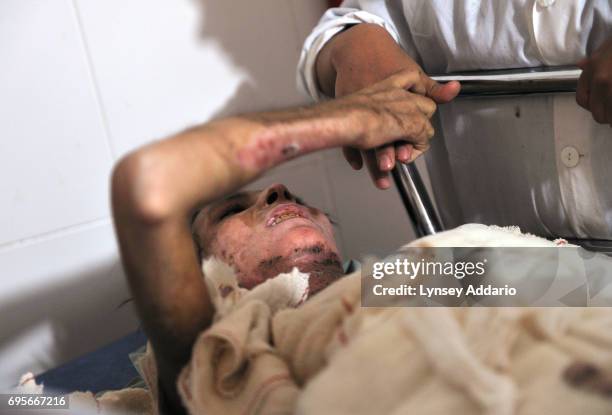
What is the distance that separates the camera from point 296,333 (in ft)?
2.02

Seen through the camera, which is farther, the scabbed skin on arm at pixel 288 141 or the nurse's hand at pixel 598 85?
the nurse's hand at pixel 598 85

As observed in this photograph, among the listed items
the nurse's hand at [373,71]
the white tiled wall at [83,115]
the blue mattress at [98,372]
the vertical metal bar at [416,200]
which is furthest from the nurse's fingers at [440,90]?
the blue mattress at [98,372]

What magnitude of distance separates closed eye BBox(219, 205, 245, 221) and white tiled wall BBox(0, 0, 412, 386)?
30 cm

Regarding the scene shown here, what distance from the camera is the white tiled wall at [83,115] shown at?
116 cm

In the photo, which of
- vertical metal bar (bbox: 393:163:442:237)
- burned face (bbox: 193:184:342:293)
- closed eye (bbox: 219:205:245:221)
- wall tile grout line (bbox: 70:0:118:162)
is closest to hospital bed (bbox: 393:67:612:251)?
vertical metal bar (bbox: 393:163:442:237)

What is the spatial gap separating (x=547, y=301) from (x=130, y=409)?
58cm

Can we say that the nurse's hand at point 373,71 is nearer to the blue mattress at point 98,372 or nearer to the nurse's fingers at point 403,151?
the nurse's fingers at point 403,151

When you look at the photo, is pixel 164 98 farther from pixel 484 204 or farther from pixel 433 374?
pixel 433 374

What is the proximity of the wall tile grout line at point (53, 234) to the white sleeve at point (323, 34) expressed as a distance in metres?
0.49

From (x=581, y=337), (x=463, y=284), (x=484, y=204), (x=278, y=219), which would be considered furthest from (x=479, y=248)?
(x=484, y=204)

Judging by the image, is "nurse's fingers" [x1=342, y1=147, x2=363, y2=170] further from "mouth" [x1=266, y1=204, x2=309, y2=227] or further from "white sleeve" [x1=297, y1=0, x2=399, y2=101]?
"white sleeve" [x1=297, y1=0, x2=399, y2=101]

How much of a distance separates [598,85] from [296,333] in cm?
49

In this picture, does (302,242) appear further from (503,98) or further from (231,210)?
(503,98)

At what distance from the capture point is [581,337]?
0.52 metres
